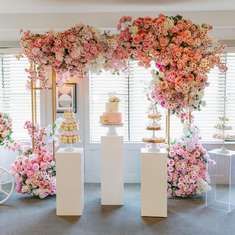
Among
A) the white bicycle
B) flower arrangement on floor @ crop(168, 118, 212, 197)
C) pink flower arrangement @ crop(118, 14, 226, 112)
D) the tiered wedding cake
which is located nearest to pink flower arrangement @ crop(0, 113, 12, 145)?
the white bicycle

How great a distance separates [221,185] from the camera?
230 inches

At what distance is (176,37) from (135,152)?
7.51 feet

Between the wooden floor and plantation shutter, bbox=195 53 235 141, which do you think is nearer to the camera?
the wooden floor

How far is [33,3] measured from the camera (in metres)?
4.46

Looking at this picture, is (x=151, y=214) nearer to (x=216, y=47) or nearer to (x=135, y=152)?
(x=135, y=152)

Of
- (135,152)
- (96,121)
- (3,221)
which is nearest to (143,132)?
(135,152)

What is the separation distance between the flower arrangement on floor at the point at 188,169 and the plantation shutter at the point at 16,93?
2.45 metres

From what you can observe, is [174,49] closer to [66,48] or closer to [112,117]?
[112,117]

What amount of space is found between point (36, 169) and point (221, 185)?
9.52 feet

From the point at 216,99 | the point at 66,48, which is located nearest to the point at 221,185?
the point at 216,99

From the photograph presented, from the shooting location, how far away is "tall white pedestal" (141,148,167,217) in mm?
4445

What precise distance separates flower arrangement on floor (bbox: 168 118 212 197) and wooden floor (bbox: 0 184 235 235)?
0.51 feet

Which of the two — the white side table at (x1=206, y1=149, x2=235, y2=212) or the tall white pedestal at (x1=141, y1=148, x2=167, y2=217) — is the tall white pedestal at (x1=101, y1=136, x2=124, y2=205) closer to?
the tall white pedestal at (x1=141, y1=148, x2=167, y2=217)

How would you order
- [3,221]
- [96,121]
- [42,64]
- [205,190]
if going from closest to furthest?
[3,221]
[42,64]
[205,190]
[96,121]
